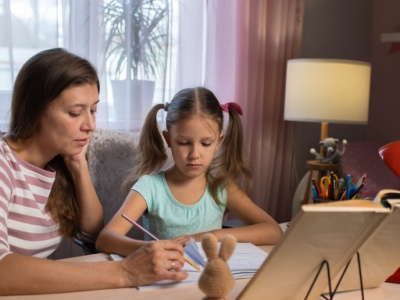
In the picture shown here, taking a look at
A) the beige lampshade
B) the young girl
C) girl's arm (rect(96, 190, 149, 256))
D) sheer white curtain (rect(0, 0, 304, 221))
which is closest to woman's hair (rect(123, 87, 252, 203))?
the young girl

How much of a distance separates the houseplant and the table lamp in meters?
0.67

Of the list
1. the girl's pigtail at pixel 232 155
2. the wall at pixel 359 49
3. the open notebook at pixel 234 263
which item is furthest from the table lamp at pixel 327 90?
the open notebook at pixel 234 263

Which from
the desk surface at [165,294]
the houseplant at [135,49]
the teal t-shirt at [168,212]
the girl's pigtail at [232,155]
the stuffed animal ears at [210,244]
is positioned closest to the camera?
the stuffed animal ears at [210,244]

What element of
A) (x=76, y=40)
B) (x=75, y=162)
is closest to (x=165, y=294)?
(x=75, y=162)

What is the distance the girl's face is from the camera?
1501mm

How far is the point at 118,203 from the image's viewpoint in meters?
1.83

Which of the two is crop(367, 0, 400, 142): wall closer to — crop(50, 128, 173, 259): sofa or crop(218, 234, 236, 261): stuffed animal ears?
crop(50, 128, 173, 259): sofa

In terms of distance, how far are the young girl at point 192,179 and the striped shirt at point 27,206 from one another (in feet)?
0.60

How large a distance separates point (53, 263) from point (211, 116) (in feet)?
2.27

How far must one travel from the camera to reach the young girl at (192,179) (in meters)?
1.51

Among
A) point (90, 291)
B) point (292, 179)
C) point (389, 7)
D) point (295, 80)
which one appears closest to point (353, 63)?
point (295, 80)

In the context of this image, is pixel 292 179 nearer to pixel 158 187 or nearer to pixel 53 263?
pixel 158 187

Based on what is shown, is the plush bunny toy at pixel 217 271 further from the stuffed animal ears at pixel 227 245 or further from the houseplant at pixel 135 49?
the houseplant at pixel 135 49

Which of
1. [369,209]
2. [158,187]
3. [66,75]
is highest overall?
[66,75]
